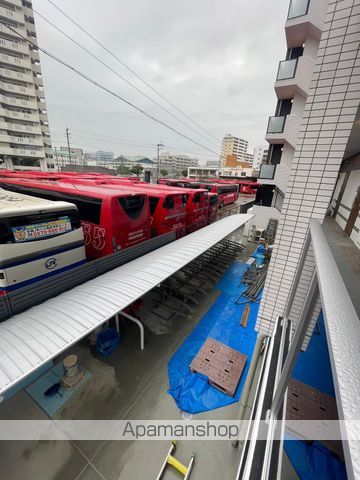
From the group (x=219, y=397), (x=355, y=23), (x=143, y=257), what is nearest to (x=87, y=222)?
(x=143, y=257)

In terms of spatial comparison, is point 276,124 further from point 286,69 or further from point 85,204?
point 85,204

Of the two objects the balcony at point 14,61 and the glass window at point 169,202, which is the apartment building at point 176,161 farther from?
the glass window at point 169,202

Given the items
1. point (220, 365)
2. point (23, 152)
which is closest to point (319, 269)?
point (220, 365)

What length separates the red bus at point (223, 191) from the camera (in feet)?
52.9

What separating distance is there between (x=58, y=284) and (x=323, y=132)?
15.9 feet

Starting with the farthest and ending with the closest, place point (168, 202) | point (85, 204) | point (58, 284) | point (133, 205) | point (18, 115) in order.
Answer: point (18, 115) < point (168, 202) < point (133, 205) < point (85, 204) < point (58, 284)

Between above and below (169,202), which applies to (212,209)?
below

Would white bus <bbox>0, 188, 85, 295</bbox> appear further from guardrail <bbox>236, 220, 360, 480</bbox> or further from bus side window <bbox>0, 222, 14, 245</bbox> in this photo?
guardrail <bbox>236, 220, 360, 480</bbox>

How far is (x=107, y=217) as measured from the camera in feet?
16.7

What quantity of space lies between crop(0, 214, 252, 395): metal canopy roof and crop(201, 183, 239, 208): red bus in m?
12.3

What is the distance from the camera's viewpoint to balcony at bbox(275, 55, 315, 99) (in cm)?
908

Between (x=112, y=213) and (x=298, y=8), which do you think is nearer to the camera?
(x=112, y=213)

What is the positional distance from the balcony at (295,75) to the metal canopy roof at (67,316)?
406 inches

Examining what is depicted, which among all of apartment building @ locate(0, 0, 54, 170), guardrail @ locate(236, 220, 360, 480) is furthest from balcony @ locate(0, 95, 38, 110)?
guardrail @ locate(236, 220, 360, 480)
